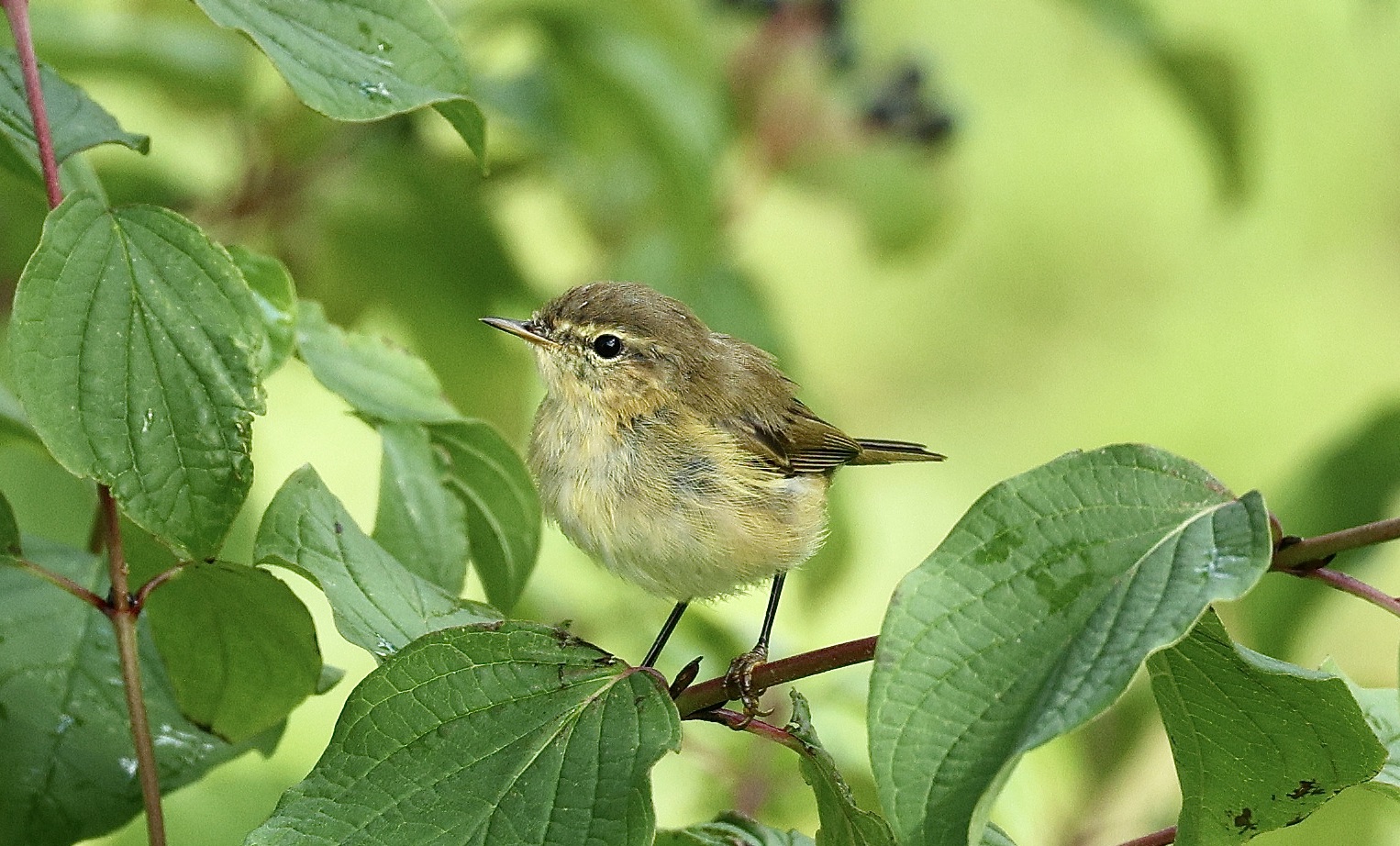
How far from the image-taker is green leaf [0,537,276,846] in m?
1.76

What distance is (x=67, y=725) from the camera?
1.82m

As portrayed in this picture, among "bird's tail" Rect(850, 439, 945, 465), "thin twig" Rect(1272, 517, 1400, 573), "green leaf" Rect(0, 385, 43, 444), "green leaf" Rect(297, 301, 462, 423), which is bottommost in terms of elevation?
"thin twig" Rect(1272, 517, 1400, 573)

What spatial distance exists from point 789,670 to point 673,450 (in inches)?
43.0

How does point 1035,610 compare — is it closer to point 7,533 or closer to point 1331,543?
point 1331,543

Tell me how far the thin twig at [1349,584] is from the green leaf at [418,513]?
1.00 metres

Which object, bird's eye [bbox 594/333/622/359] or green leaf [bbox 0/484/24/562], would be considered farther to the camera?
bird's eye [bbox 594/333/622/359]

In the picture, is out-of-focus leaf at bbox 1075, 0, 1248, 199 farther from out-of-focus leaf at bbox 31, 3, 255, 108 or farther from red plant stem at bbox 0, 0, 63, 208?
red plant stem at bbox 0, 0, 63, 208

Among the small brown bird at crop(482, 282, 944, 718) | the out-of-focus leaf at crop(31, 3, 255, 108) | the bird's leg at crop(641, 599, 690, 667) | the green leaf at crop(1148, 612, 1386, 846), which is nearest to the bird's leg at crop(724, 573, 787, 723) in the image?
the small brown bird at crop(482, 282, 944, 718)

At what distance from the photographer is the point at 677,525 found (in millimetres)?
2436

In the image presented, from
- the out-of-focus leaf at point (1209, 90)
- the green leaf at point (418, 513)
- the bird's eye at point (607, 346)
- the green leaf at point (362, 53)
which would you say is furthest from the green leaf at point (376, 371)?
the out-of-focus leaf at point (1209, 90)

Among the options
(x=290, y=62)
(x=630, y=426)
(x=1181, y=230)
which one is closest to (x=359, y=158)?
(x=630, y=426)

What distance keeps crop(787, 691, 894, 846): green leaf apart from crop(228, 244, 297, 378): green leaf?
2.51ft

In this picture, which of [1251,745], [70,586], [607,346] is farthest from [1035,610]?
[607,346]

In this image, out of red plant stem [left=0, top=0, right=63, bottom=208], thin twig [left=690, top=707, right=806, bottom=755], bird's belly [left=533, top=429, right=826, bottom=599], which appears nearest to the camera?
red plant stem [left=0, top=0, right=63, bottom=208]
